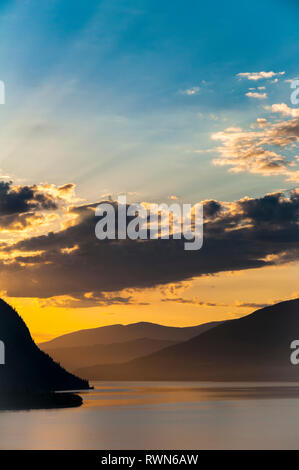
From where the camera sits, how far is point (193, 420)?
11425 centimetres

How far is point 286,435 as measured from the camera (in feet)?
298

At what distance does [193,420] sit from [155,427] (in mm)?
13766
